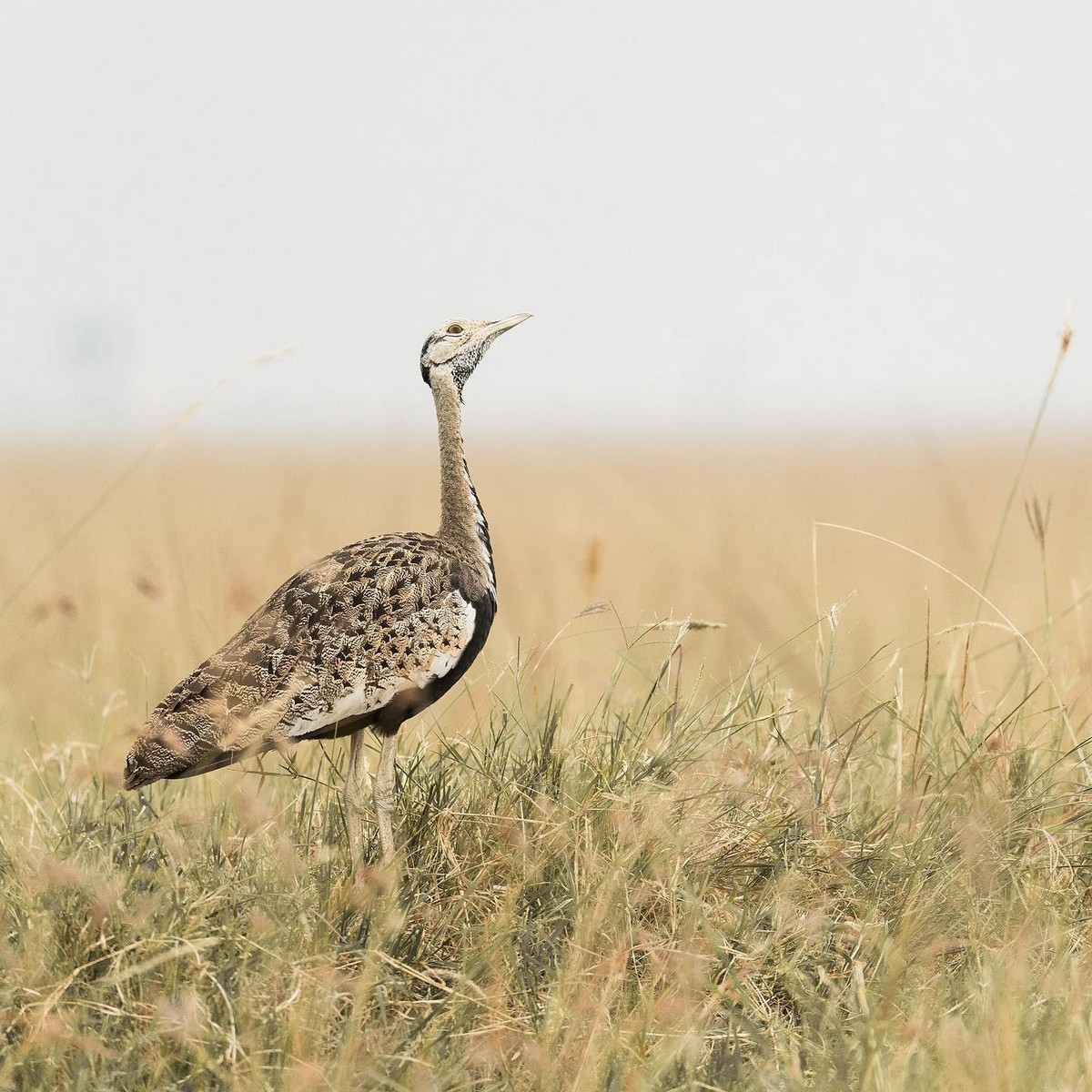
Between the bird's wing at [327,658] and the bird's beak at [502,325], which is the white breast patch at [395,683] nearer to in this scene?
the bird's wing at [327,658]

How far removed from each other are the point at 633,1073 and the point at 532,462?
46.7 m

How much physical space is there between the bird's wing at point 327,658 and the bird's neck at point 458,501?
0.25m

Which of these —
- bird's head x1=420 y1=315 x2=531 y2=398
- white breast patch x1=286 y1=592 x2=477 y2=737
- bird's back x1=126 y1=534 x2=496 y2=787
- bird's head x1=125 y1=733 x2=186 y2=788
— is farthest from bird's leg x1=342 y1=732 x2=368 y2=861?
bird's head x1=420 y1=315 x2=531 y2=398

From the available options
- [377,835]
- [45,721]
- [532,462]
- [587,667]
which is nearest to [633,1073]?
[377,835]

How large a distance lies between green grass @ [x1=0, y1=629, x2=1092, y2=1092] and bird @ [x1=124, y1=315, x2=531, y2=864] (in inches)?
6.6

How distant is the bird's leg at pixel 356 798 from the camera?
3895 millimetres

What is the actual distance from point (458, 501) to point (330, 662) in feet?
2.80

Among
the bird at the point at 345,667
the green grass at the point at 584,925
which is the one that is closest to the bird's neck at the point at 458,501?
the bird at the point at 345,667

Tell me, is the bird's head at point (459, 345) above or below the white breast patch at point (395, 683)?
above

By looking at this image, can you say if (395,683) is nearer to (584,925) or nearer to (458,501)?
(458,501)

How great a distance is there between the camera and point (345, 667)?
159 inches

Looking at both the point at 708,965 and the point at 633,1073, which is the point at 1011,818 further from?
the point at 633,1073

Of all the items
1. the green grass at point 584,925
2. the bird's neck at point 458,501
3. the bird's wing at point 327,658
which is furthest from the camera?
the bird's neck at point 458,501

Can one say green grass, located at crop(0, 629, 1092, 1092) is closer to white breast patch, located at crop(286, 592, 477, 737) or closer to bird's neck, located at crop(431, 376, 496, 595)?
white breast patch, located at crop(286, 592, 477, 737)
